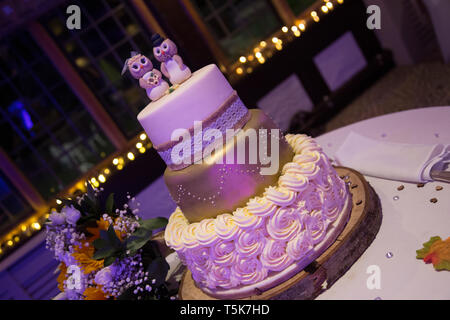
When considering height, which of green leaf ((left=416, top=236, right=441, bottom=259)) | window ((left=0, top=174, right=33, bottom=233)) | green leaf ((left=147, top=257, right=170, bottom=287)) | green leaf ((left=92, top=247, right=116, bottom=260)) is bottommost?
green leaf ((left=416, top=236, right=441, bottom=259))

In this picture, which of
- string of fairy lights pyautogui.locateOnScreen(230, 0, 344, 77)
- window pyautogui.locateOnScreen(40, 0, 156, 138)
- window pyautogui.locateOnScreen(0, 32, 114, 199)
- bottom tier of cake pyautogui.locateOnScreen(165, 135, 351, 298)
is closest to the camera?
bottom tier of cake pyautogui.locateOnScreen(165, 135, 351, 298)

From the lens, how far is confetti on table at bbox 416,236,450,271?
1.55m

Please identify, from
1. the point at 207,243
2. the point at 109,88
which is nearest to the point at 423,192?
the point at 207,243

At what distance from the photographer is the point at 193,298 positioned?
6.61ft

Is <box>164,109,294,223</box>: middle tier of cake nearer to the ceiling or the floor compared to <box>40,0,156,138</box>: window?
nearer to the floor

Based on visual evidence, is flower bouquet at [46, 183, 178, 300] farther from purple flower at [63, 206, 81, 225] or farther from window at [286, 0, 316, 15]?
window at [286, 0, 316, 15]

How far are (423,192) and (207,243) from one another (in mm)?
1067

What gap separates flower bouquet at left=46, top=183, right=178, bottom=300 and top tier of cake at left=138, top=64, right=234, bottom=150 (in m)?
0.54

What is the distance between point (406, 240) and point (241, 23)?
470 centimetres

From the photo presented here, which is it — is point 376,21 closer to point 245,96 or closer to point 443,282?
point 245,96

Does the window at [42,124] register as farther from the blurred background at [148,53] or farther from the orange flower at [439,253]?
the orange flower at [439,253]

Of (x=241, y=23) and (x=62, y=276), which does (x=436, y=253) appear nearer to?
(x=62, y=276)

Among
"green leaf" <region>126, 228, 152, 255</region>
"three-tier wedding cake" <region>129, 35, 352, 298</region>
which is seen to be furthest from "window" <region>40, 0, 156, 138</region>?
"three-tier wedding cake" <region>129, 35, 352, 298</region>

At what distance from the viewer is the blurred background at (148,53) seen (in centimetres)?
508
